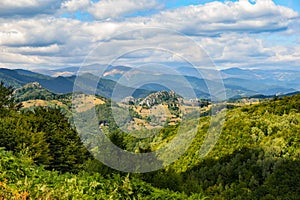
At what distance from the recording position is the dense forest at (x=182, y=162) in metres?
10.7

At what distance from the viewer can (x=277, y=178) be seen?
111 feet

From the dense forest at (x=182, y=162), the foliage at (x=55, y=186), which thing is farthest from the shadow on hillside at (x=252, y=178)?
the foliage at (x=55, y=186)

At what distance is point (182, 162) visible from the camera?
51906 millimetres

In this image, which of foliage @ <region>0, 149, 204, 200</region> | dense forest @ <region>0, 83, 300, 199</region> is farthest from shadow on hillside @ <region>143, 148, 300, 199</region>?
foliage @ <region>0, 149, 204, 200</region>

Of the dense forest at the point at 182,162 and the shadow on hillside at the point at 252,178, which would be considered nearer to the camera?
the dense forest at the point at 182,162

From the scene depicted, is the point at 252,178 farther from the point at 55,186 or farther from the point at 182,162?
the point at 55,186

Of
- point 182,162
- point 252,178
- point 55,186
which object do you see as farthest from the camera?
point 182,162

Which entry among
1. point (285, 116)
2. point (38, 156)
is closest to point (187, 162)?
point (285, 116)

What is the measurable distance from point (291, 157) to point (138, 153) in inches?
826

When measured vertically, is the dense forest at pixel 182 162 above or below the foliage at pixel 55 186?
below

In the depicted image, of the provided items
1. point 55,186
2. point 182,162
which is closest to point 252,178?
point 182,162

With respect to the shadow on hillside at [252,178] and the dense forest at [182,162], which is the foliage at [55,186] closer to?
the dense forest at [182,162]

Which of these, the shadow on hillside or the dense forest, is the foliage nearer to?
the dense forest

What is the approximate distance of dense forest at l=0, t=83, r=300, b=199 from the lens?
10.7 m
